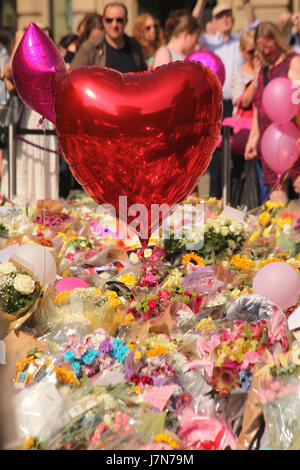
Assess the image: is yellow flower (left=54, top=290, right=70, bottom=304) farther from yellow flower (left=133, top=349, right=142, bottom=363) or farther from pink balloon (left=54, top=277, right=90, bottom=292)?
yellow flower (left=133, top=349, right=142, bottom=363)

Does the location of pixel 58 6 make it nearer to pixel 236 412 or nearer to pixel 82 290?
pixel 82 290

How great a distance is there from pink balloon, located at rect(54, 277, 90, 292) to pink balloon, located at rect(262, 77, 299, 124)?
222cm

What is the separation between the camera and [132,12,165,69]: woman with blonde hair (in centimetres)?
609

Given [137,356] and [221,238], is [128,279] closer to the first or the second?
[221,238]

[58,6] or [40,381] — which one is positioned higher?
[58,6]

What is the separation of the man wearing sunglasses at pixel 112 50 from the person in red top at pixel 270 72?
922 millimetres

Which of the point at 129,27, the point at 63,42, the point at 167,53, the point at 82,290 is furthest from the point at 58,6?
the point at 82,290

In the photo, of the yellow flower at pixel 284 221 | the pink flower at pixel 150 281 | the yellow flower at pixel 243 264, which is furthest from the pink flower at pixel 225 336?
the yellow flower at pixel 284 221

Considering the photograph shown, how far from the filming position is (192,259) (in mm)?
3105

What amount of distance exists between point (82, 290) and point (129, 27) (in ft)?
28.9

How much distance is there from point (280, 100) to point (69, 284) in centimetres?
232

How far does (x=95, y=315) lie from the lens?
2.16 meters

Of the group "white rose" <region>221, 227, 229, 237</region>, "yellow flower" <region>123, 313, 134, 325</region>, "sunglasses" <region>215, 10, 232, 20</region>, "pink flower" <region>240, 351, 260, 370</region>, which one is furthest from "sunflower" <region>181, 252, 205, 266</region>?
"sunglasses" <region>215, 10, 232, 20</region>

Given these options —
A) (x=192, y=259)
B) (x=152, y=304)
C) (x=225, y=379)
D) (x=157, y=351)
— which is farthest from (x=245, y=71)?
(x=225, y=379)
